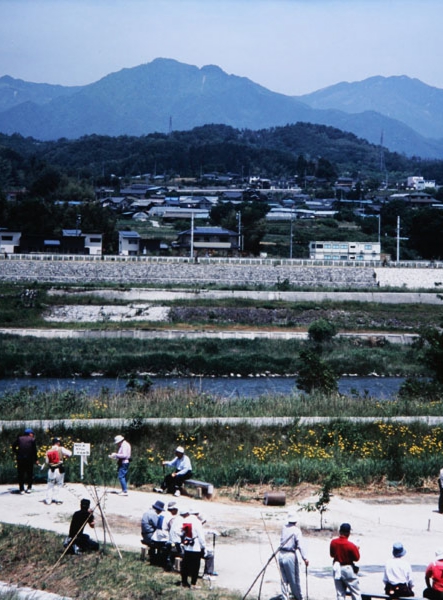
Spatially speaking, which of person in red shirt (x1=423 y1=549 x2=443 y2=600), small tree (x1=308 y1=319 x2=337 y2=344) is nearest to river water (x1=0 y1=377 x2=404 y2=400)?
small tree (x1=308 y1=319 x2=337 y2=344)

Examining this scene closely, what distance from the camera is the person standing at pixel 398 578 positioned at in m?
10.9

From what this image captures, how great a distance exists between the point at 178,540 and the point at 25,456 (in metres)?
3.97

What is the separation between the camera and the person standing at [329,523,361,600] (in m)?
11.1

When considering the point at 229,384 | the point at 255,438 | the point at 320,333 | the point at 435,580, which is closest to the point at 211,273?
the point at 320,333

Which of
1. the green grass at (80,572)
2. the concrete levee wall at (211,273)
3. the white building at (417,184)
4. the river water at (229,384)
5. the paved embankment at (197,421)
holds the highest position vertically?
the white building at (417,184)

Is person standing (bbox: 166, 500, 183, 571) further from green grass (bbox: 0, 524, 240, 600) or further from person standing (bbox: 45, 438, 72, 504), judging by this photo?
person standing (bbox: 45, 438, 72, 504)

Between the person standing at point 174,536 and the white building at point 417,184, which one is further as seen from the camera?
the white building at point 417,184

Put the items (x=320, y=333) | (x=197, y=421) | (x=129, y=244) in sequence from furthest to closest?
(x=129, y=244) < (x=320, y=333) < (x=197, y=421)

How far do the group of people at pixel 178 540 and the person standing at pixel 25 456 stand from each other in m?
3.26

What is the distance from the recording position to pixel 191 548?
11844mm

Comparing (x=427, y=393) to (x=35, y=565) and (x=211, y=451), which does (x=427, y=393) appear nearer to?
(x=211, y=451)

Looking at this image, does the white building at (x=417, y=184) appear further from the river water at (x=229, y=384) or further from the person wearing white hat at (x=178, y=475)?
the person wearing white hat at (x=178, y=475)

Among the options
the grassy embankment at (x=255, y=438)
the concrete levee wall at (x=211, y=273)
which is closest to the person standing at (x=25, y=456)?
the grassy embankment at (x=255, y=438)

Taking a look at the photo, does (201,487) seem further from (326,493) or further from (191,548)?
(191,548)
